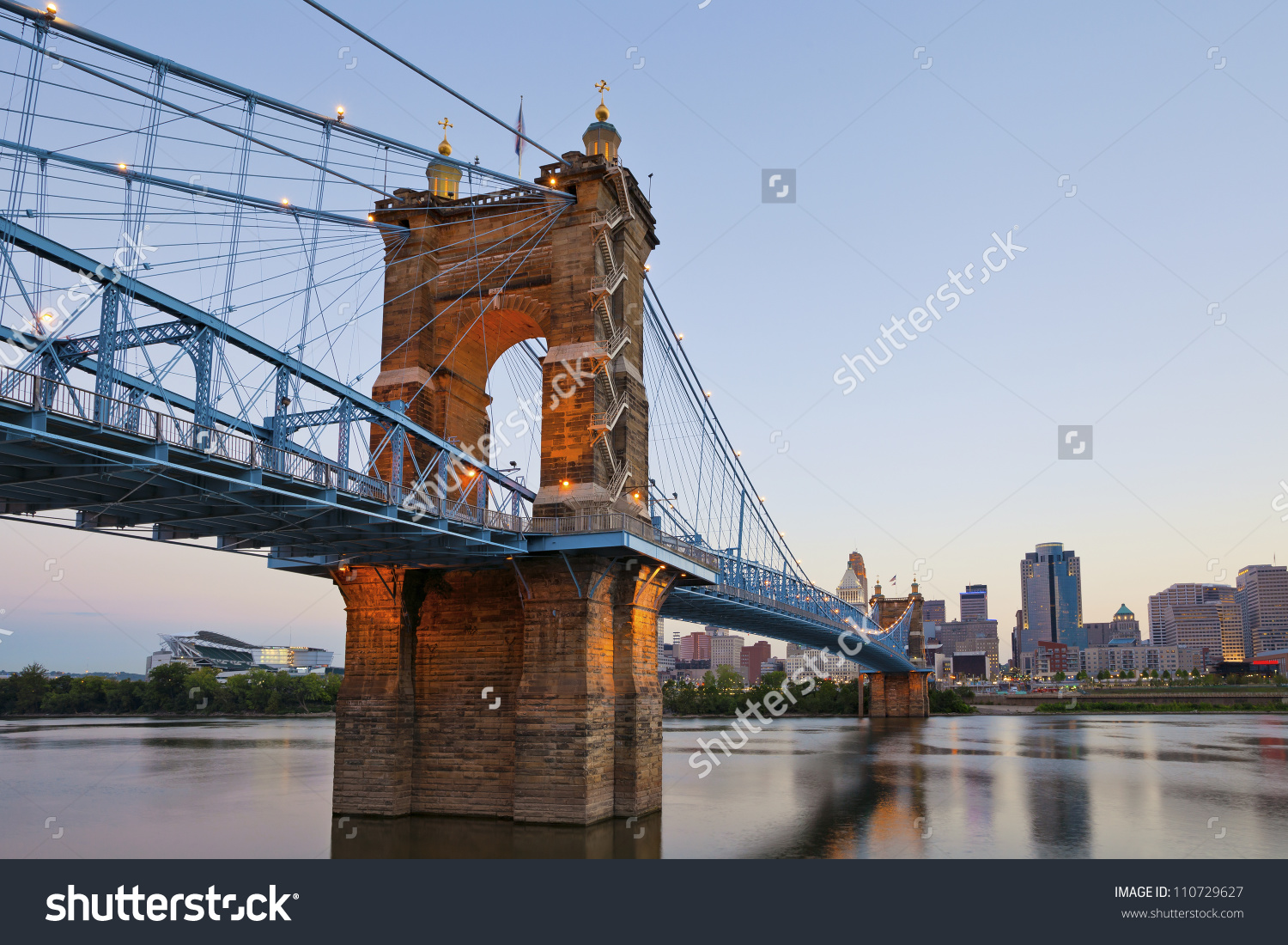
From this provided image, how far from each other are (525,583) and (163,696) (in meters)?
127

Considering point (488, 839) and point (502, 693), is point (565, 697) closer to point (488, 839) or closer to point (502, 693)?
point (502, 693)

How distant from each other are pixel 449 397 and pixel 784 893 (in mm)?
22142

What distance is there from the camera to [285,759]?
63.1 m

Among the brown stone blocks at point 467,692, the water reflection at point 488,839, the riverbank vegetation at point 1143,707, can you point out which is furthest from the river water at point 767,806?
the riverbank vegetation at point 1143,707

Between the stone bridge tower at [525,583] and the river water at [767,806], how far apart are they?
Result: 68.2 inches

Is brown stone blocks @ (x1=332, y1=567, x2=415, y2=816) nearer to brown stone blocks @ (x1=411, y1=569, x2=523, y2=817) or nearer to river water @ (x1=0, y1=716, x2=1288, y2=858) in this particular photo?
brown stone blocks @ (x1=411, y1=569, x2=523, y2=817)

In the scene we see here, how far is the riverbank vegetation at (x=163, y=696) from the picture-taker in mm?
137125

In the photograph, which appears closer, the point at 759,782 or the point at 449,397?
the point at 449,397

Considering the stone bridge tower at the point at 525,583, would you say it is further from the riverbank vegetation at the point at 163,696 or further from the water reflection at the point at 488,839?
the riverbank vegetation at the point at 163,696

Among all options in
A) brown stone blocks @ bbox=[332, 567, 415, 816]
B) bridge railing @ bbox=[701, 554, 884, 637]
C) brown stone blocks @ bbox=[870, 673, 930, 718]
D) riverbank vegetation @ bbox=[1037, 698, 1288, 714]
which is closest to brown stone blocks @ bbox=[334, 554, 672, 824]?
brown stone blocks @ bbox=[332, 567, 415, 816]

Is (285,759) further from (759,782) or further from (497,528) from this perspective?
(497,528)

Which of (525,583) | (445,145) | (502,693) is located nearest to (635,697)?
(502,693)

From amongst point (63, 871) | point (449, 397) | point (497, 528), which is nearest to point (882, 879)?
point (497, 528)

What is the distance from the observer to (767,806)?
3975 cm
